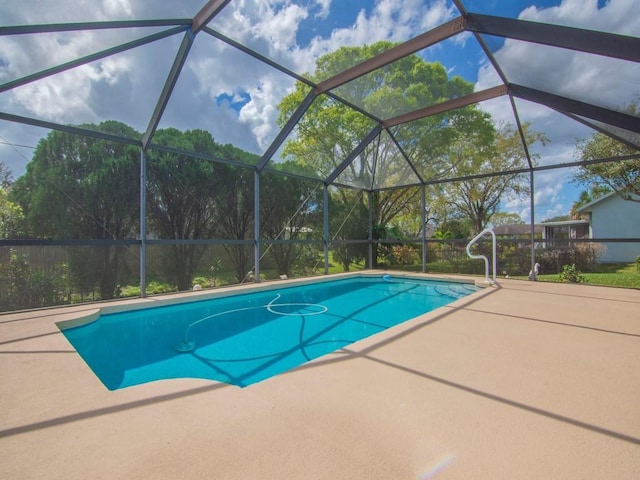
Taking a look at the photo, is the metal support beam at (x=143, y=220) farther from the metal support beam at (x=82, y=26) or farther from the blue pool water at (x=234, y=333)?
the metal support beam at (x=82, y=26)

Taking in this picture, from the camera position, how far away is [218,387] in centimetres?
209

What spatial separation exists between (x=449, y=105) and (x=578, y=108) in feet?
6.95

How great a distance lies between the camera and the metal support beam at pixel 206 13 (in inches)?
148

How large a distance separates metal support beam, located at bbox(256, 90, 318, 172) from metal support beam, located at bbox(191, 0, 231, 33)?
7.78 feet

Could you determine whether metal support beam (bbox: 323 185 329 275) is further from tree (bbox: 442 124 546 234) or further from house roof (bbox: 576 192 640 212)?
house roof (bbox: 576 192 640 212)

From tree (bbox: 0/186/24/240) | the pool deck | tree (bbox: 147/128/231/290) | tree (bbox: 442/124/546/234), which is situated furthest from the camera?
tree (bbox: 442/124/546/234)

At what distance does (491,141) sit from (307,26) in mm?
6208

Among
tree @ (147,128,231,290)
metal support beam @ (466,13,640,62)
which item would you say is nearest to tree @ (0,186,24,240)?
tree @ (147,128,231,290)

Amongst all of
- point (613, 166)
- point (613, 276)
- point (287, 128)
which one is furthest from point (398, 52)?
point (613, 276)

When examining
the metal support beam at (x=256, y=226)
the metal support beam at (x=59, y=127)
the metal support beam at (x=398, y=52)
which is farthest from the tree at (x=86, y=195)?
the metal support beam at (x=398, y=52)

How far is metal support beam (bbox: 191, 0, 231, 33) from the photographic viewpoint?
375cm

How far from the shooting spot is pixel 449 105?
6445mm

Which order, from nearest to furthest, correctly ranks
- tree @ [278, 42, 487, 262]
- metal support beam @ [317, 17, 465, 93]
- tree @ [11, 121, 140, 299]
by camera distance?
metal support beam @ [317, 17, 465, 93] < tree @ [11, 121, 140, 299] < tree @ [278, 42, 487, 262]

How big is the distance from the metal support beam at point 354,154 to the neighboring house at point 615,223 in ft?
21.1
